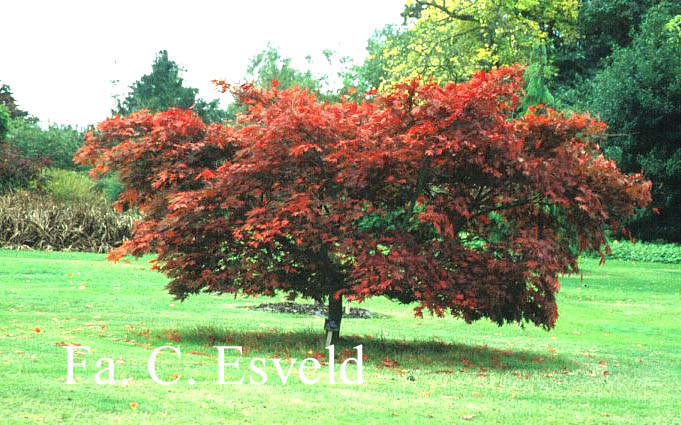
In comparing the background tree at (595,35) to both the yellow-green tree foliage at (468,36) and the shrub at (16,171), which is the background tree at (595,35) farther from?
the shrub at (16,171)

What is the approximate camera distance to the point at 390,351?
1050 centimetres

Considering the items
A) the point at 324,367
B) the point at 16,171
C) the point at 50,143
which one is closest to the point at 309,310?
the point at 324,367

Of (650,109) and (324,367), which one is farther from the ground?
(650,109)

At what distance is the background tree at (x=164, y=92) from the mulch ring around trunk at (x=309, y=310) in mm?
39976

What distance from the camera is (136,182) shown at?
11023 millimetres

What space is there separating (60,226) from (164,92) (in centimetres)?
3063

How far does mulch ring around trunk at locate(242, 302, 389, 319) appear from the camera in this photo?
1522cm

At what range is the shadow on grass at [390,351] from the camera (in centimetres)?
977

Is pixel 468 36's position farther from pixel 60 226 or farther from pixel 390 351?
pixel 390 351

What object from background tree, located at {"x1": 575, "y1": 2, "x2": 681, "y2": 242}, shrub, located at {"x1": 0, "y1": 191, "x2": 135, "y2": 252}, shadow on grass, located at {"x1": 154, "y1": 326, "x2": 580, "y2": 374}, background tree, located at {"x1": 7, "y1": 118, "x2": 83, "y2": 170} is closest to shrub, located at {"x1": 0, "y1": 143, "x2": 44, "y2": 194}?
shrub, located at {"x1": 0, "y1": 191, "x2": 135, "y2": 252}

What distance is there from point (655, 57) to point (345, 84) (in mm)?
34200

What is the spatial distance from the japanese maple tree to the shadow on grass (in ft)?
1.75

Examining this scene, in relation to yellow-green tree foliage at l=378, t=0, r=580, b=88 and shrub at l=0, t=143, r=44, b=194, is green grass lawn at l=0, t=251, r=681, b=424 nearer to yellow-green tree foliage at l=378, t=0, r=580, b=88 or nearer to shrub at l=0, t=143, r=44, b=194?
yellow-green tree foliage at l=378, t=0, r=580, b=88

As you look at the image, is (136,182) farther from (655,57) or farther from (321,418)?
(655,57)
